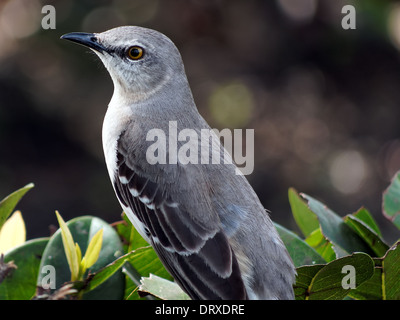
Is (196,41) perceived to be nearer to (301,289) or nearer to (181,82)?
(181,82)

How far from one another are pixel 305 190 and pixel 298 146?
2.28ft

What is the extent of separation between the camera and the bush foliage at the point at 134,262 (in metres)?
2.79

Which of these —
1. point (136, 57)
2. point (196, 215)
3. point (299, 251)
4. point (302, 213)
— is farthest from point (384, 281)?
point (136, 57)

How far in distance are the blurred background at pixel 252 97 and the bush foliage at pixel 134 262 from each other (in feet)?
14.6

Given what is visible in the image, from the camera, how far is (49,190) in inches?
329

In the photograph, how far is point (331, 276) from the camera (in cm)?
276

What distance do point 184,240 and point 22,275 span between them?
32.8 inches

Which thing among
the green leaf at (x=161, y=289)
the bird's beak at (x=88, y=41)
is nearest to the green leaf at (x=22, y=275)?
the green leaf at (x=161, y=289)

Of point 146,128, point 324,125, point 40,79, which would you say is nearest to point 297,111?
point 324,125

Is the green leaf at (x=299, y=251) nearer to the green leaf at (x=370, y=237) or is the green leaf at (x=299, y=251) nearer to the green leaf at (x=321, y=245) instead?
the green leaf at (x=321, y=245)

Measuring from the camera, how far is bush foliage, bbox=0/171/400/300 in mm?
2793

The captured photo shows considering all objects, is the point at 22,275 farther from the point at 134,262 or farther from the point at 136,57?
the point at 136,57

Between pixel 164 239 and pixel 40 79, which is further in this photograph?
pixel 40 79

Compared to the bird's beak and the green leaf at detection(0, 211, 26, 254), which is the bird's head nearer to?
the bird's beak
